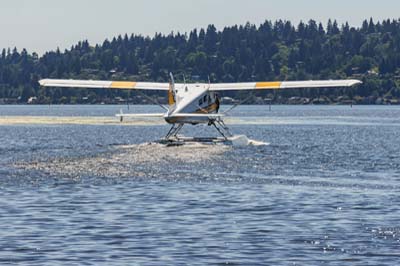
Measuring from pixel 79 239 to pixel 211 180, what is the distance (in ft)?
47.4

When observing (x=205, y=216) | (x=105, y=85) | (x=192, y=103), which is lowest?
(x=205, y=216)

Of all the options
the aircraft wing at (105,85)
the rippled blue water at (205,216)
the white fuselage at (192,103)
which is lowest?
the rippled blue water at (205,216)

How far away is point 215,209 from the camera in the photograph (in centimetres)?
2864

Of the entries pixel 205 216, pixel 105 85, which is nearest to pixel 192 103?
pixel 105 85

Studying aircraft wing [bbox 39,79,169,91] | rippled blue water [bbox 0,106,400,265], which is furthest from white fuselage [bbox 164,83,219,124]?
rippled blue water [bbox 0,106,400,265]

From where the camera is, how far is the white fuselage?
57531 millimetres

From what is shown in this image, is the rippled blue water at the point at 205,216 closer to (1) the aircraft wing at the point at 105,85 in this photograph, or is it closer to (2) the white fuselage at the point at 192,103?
(2) the white fuselage at the point at 192,103

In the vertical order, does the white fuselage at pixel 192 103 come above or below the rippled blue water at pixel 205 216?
above

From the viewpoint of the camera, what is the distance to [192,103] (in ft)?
194

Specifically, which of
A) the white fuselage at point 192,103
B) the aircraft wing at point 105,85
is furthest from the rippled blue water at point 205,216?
the aircraft wing at point 105,85

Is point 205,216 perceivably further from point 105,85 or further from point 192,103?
point 105,85

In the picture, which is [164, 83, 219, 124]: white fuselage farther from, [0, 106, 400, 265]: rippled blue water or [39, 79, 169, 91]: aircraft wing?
→ [0, 106, 400, 265]: rippled blue water

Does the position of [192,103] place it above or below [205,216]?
above

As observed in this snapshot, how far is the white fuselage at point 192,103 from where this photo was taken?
5753 cm
